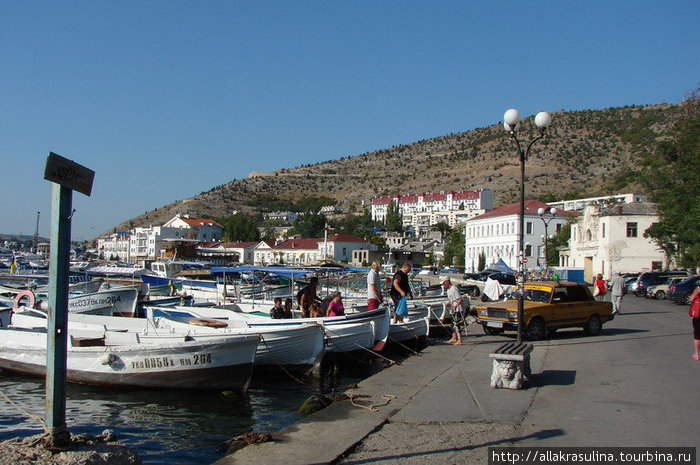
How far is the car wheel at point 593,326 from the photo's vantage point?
62.4 ft

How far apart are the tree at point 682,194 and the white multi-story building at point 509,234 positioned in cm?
2171

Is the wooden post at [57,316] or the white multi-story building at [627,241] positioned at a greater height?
the white multi-story building at [627,241]

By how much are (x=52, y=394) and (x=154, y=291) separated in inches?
1535

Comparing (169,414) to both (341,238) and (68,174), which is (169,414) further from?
(341,238)

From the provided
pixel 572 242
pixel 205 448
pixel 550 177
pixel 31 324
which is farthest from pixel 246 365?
pixel 550 177

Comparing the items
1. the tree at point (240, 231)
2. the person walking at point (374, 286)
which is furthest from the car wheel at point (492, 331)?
the tree at point (240, 231)

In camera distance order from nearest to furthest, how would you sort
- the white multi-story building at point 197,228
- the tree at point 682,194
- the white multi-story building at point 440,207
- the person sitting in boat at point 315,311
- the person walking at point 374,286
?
the person walking at point 374,286 → the person sitting in boat at point 315,311 → the tree at point 682,194 → the white multi-story building at point 197,228 → the white multi-story building at point 440,207

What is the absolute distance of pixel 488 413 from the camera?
28.5 ft

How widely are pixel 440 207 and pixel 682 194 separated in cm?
14097

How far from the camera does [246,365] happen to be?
45.3 feet

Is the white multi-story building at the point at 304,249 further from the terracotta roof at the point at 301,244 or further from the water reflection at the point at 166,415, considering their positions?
the water reflection at the point at 166,415

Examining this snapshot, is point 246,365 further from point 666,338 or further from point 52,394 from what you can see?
point 666,338

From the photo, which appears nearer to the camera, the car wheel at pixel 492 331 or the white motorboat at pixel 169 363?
the white motorboat at pixel 169 363

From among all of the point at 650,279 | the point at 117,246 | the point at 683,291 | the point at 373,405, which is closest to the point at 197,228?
the point at 117,246
